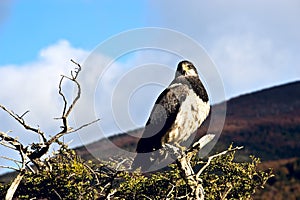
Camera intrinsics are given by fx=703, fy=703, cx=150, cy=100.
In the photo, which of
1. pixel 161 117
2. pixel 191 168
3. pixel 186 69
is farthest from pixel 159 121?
pixel 191 168

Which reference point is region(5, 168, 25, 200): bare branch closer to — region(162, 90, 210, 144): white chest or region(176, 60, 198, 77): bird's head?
region(162, 90, 210, 144): white chest

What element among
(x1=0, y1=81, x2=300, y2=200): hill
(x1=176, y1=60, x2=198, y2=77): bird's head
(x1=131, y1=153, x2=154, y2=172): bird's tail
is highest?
(x1=0, y1=81, x2=300, y2=200): hill

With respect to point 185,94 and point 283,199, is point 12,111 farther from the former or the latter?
point 283,199

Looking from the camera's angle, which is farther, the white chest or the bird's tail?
the white chest

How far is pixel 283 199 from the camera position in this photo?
1866 inches

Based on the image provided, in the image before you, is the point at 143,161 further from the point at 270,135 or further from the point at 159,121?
the point at 270,135

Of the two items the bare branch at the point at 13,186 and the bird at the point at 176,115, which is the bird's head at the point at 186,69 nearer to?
the bird at the point at 176,115

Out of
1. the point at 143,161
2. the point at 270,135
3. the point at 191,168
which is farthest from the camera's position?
the point at 270,135

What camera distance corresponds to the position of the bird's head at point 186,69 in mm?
14508

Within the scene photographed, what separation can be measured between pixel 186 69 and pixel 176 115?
0.98 m

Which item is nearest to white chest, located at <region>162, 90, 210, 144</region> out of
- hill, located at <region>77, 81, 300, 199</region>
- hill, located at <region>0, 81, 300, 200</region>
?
hill, located at <region>77, 81, 300, 199</region>

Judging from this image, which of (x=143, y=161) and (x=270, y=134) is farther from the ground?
(x=270, y=134)

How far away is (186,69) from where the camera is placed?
14555 millimetres

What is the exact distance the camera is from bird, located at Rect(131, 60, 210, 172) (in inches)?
559
